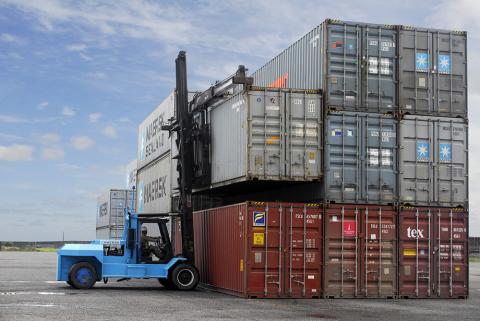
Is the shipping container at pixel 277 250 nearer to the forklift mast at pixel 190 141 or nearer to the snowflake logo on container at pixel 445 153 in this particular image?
the forklift mast at pixel 190 141

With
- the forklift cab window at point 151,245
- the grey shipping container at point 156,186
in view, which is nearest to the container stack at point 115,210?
the grey shipping container at point 156,186

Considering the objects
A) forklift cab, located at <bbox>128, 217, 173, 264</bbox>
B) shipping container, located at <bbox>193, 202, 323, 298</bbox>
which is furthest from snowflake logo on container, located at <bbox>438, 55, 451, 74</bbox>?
forklift cab, located at <bbox>128, 217, 173, 264</bbox>

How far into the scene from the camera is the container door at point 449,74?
22375 millimetres

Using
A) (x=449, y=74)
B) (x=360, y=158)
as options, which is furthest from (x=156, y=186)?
(x=449, y=74)

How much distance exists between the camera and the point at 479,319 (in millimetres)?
16500

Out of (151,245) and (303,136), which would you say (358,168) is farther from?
(151,245)

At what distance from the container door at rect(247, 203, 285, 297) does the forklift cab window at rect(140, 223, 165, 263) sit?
3454 millimetres

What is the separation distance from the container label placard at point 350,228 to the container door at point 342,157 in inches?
25.2

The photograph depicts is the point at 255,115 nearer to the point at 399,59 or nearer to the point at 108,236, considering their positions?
the point at 399,59

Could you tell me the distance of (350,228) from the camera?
70.1 ft

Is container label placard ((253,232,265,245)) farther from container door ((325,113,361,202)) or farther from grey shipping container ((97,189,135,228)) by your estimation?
grey shipping container ((97,189,135,228))

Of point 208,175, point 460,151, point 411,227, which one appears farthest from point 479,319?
point 208,175

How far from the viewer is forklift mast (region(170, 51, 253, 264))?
935 inches

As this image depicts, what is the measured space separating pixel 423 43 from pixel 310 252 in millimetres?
6959
